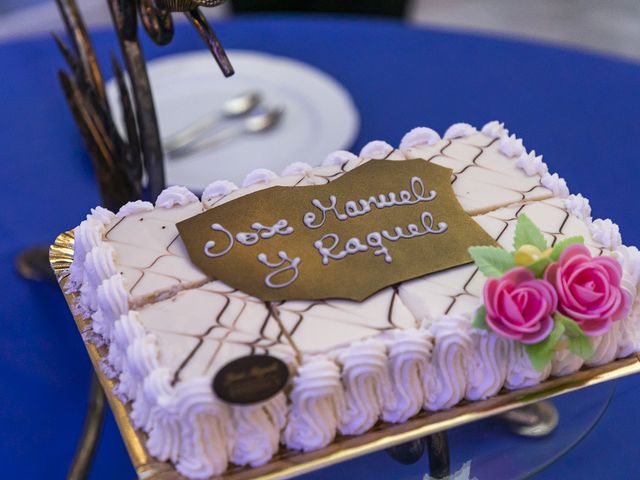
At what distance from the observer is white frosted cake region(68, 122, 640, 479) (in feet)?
3.82

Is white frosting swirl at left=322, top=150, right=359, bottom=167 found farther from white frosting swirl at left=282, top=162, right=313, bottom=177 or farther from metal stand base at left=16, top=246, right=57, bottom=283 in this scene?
metal stand base at left=16, top=246, right=57, bottom=283

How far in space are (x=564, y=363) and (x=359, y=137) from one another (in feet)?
3.47

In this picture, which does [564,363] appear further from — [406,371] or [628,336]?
[406,371]

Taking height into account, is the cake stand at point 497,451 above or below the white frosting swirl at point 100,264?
below

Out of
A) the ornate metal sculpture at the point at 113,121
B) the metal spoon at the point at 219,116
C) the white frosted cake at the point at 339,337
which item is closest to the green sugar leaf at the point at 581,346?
the white frosted cake at the point at 339,337

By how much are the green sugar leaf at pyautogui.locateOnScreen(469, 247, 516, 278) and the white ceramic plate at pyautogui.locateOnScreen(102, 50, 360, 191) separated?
838mm

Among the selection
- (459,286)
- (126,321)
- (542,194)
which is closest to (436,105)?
(542,194)

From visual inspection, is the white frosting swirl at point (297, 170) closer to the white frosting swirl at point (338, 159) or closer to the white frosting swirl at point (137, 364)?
the white frosting swirl at point (338, 159)

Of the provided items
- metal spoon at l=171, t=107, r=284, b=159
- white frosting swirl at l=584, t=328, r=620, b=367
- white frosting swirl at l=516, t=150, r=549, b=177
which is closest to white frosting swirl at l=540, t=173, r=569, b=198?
white frosting swirl at l=516, t=150, r=549, b=177

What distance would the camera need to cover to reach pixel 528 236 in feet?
4.26

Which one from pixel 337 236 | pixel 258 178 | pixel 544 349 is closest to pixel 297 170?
pixel 258 178

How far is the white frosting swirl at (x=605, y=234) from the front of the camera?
138 cm

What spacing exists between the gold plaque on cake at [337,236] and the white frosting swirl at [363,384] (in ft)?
0.34

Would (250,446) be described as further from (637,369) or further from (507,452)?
(637,369)
